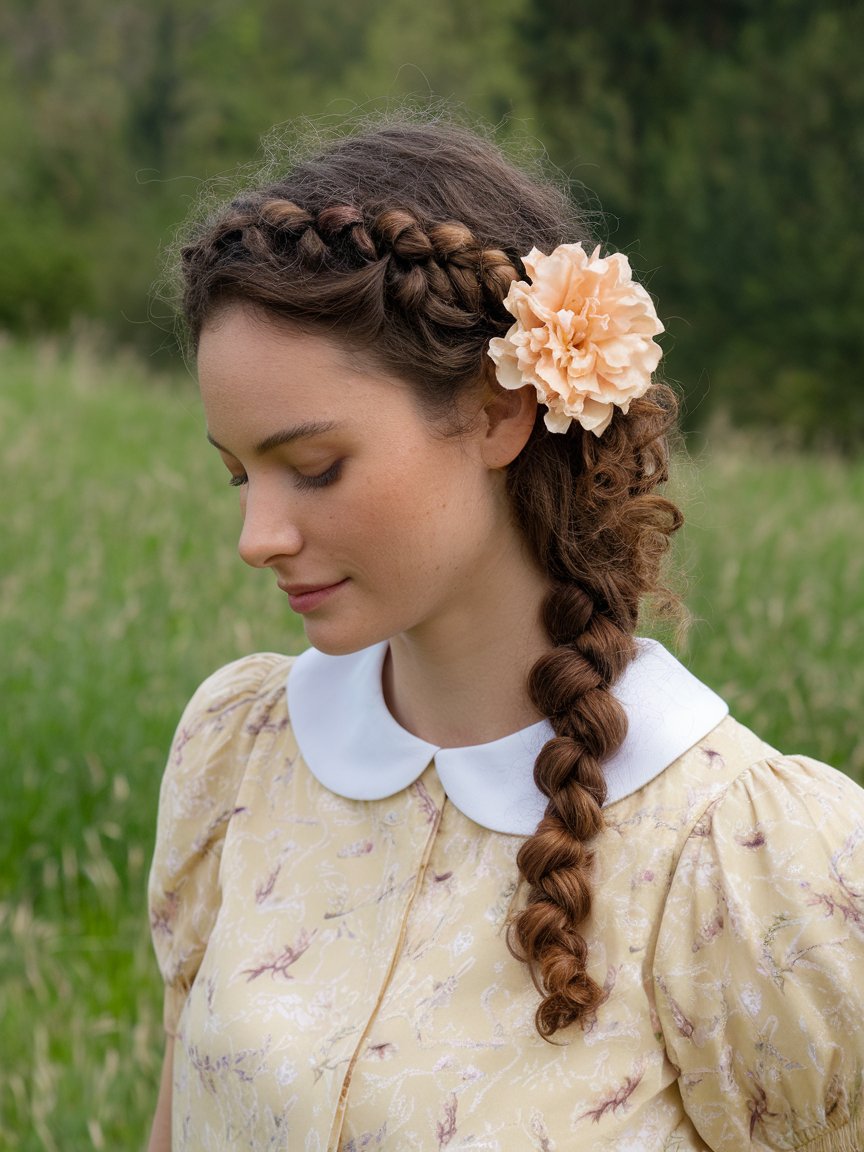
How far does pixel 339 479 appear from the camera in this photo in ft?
5.18

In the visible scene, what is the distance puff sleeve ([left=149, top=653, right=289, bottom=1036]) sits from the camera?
6.46 ft

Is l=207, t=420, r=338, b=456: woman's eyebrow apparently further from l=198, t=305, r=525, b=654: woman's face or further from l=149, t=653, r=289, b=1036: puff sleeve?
l=149, t=653, r=289, b=1036: puff sleeve

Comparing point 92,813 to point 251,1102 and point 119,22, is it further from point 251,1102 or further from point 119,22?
point 119,22

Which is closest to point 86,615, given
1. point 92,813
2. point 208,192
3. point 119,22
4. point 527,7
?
point 92,813

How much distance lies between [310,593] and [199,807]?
1.56 ft

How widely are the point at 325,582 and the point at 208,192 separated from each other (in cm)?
68

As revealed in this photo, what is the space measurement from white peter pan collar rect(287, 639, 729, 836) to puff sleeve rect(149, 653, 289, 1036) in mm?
Result: 89

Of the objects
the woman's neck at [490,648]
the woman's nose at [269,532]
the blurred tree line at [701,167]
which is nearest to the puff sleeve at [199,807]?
the woman's neck at [490,648]

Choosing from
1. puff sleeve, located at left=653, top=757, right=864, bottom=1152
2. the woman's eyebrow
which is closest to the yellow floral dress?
puff sleeve, located at left=653, top=757, right=864, bottom=1152

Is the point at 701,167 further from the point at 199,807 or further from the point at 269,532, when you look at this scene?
the point at 269,532

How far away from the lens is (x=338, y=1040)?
5.35 feet

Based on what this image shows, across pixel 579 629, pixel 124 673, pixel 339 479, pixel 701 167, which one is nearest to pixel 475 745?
pixel 579 629

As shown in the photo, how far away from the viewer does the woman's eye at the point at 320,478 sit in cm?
158

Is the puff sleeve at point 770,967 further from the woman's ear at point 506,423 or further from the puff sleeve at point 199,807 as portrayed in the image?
the puff sleeve at point 199,807
